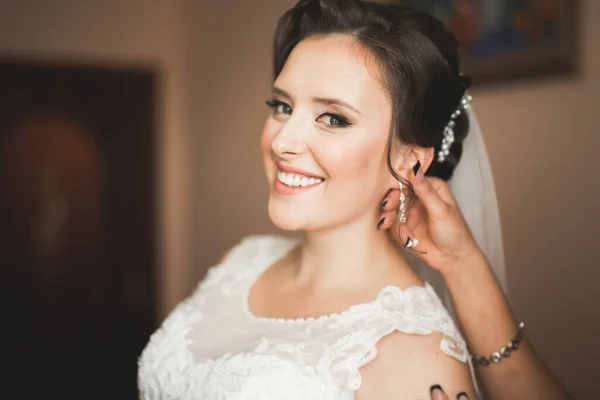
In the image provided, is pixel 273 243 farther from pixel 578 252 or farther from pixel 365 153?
pixel 578 252

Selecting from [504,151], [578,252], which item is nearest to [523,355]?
[578,252]

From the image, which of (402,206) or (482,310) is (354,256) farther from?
(482,310)

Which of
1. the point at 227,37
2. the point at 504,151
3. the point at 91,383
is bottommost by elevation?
the point at 91,383

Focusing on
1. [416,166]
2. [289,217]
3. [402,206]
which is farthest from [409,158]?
[289,217]

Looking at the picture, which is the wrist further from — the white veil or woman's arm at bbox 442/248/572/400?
the white veil

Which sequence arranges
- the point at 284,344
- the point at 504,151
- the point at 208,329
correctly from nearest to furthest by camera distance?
the point at 284,344
the point at 208,329
the point at 504,151

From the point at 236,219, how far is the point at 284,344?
8.56 feet

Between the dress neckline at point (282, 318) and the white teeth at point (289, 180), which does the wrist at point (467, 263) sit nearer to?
the dress neckline at point (282, 318)

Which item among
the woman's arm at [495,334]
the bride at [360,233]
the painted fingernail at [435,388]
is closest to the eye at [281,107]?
the bride at [360,233]

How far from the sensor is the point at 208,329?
168cm

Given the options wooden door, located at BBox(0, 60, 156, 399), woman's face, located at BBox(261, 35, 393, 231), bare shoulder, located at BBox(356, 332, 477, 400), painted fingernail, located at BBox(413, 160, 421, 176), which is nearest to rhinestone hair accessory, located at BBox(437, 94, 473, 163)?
painted fingernail, located at BBox(413, 160, 421, 176)

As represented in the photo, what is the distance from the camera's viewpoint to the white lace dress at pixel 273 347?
1.29 m

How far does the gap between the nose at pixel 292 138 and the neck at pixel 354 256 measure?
0.27 metres

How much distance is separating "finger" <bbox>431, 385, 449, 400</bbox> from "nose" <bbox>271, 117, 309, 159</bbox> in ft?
2.17
